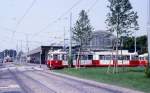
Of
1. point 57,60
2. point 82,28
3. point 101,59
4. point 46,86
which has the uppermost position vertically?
point 82,28

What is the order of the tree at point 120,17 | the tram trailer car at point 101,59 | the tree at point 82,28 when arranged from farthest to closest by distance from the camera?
the tram trailer car at point 101,59, the tree at point 82,28, the tree at point 120,17

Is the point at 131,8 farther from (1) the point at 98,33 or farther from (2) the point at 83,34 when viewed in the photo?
(1) the point at 98,33

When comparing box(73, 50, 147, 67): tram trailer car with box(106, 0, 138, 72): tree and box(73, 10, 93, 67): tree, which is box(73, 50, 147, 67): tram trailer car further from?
box(106, 0, 138, 72): tree

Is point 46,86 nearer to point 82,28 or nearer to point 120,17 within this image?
point 120,17

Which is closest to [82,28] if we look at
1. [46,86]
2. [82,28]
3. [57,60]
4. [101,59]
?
[82,28]

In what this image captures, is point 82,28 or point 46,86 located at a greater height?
point 82,28

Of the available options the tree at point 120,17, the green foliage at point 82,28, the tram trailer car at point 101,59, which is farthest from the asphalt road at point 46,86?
the tram trailer car at point 101,59

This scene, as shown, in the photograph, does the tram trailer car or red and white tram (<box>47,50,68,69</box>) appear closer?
red and white tram (<box>47,50,68,69</box>)

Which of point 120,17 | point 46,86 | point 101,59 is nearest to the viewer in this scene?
point 46,86

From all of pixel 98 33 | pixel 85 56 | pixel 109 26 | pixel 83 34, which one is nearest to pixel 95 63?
pixel 85 56

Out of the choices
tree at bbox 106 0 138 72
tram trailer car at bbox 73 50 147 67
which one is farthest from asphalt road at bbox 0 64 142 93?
A: tram trailer car at bbox 73 50 147 67

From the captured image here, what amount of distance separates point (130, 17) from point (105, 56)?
33.9 meters

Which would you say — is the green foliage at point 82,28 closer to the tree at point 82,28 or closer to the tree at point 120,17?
the tree at point 82,28

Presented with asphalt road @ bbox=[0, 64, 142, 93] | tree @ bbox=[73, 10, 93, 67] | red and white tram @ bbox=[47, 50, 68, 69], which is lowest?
asphalt road @ bbox=[0, 64, 142, 93]
